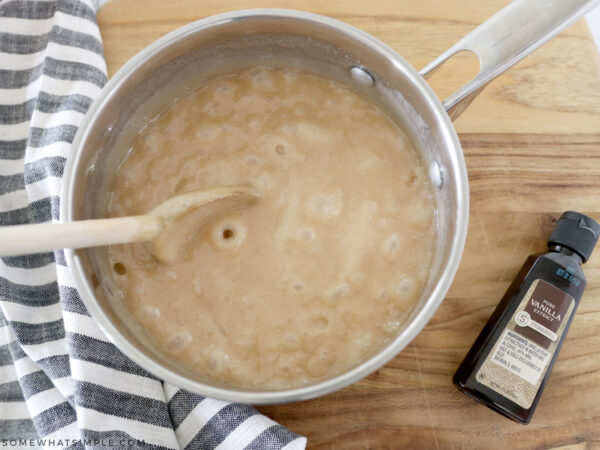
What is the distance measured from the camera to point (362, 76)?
0.84 meters

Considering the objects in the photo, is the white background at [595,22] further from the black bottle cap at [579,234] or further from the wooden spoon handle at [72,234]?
the wooden spoon handle at [72,234]

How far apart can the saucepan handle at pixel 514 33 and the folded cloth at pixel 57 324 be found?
2.00ft

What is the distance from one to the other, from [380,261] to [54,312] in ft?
1.85

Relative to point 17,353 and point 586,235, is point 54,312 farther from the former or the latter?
point 586,235

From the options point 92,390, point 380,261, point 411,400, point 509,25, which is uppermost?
point 509,25

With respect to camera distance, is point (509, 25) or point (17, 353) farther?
point (17, 353)

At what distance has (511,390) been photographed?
82 centimetres

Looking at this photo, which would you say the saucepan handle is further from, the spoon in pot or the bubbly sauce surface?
the spoon in pot

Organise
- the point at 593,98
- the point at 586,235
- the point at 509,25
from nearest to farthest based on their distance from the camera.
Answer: the point at 509,25 < the point at 586,235 < the point at 593,98

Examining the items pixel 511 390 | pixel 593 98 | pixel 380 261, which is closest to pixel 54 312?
pixel 380 261

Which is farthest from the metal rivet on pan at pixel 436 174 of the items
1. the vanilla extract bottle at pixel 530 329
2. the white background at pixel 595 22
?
the white background at pixel 595 22

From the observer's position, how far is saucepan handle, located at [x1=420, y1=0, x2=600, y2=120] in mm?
712

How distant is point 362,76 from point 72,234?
1.63 feet

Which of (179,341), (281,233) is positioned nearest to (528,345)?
(281,233)
